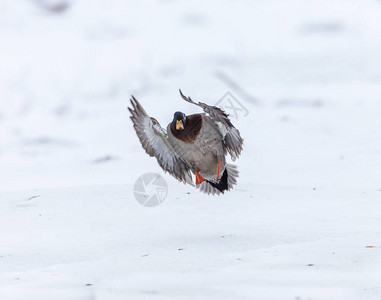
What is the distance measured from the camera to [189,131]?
452 cm

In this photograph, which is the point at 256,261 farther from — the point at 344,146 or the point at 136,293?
the point at 344,146

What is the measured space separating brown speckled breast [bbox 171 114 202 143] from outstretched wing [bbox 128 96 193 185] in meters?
0.23

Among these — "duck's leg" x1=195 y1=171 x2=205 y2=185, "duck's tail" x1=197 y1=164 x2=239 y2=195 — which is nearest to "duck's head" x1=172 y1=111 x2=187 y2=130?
"duck's leg" x1=195 y1=171 x2=205 y2=185

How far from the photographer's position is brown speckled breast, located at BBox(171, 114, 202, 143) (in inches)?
178

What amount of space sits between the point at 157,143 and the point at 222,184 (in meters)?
0.57

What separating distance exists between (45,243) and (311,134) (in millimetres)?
4272

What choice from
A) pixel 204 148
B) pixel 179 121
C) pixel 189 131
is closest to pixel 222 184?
pixel 204 148

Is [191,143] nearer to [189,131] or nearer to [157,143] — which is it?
[189,131]

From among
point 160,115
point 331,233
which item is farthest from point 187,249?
point 160,115

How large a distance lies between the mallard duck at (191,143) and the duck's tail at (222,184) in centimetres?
1

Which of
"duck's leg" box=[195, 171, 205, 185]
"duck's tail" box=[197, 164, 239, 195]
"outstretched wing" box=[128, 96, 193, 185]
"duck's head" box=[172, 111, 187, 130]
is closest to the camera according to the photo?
"duck's head" box=[172, 111, 187, 130]

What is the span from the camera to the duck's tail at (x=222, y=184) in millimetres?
5016

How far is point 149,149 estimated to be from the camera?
483cm

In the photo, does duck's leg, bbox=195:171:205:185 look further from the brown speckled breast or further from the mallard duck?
the brown speckled breast
